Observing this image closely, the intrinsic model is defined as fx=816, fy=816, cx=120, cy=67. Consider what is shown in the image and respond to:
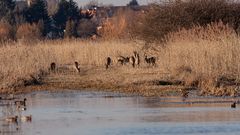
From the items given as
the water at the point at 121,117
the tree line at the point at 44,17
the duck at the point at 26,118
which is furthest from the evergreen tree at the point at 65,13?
the duck at the point at 26,118

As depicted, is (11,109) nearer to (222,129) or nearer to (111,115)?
(111,115)

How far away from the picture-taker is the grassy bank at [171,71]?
25.1 m

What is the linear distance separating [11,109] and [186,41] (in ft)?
44.4

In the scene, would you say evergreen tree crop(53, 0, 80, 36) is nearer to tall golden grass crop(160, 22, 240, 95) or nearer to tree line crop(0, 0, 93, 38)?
tree line crop(0, 0, 93, 38)

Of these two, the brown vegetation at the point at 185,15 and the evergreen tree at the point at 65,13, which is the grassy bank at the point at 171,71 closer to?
the brown vegetation at the point at 185,15

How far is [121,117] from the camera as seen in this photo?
1697cm

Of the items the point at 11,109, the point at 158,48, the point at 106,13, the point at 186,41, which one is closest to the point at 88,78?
the point at 186,41

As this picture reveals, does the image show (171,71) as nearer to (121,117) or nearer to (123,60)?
(123,60)

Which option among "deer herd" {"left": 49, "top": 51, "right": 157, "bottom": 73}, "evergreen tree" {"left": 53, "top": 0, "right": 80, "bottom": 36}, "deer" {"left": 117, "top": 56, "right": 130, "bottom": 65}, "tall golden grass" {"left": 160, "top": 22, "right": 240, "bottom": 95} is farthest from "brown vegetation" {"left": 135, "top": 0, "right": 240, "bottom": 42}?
"evergreen tree" {"left": 53, "top": 0, "right": 80, "bottom": 36}

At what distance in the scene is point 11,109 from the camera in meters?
17.8

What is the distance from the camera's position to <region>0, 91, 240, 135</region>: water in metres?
14.7

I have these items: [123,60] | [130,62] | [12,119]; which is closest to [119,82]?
[130,62]

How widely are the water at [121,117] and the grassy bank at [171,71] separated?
2794 mm

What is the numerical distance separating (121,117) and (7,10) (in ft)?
250
